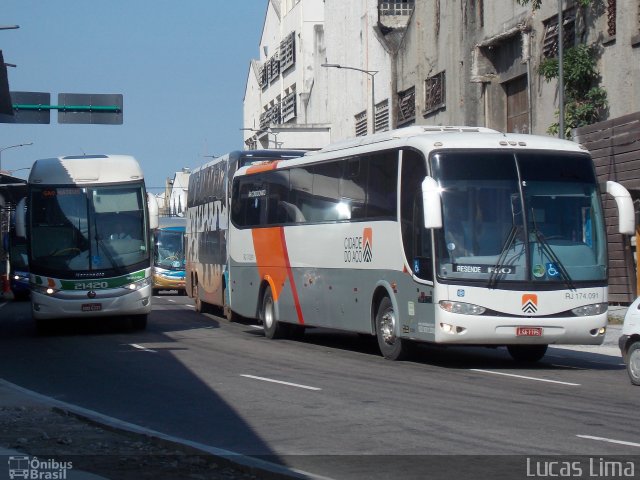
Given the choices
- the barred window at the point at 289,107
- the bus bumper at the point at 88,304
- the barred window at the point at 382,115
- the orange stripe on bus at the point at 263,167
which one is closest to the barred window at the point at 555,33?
the orange stripe on bus at the point at 263,167

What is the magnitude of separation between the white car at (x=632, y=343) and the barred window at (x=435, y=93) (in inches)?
1204

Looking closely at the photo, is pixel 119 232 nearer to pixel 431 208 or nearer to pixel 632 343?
pixel 431 208

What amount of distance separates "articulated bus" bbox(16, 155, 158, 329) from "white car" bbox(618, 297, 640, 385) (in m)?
12.3

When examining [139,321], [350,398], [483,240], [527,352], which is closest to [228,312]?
[139,321]

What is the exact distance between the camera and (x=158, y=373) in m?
16.3

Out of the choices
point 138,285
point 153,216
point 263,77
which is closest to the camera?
point 138,285

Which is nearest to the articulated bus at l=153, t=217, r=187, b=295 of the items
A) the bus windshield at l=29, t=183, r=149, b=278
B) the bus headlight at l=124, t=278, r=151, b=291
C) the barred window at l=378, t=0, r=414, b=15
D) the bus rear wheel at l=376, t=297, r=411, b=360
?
the barred window at l=378, t=0, r=414, b=15

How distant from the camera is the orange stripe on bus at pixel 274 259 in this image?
74.9 ft

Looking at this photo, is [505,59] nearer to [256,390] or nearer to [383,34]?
[383,34]

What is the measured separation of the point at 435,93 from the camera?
→ 4625 cm

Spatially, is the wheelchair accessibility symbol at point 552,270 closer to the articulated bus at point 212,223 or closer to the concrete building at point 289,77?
the articulated bus at point 212,223

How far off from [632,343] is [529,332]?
5.51 feet

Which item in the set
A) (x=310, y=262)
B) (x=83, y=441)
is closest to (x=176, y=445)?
(x=83, y=441)

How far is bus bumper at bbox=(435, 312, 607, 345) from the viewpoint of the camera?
53.3 ft
